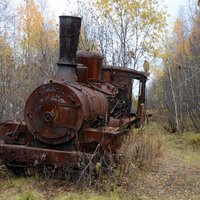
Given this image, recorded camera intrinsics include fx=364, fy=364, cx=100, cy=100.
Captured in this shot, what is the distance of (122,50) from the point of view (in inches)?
636

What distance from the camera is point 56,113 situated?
659cm

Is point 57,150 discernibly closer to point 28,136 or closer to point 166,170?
point 28,136

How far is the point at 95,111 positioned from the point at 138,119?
414 cm

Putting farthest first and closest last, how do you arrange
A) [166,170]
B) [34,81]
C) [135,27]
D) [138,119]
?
[135,27] < [34,81] < [138,119] < [166,170]

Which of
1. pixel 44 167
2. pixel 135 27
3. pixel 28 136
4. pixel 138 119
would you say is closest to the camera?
pixel 44 167

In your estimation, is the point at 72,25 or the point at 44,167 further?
the point at 72,25

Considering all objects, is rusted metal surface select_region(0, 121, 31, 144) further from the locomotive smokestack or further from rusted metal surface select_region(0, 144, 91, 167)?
the locomotive smokestack

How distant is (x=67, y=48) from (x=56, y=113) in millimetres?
1408

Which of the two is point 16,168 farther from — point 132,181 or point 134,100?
point 134,100

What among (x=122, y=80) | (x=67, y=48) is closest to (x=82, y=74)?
(x=67, y=48)

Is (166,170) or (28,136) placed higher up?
(28,136)

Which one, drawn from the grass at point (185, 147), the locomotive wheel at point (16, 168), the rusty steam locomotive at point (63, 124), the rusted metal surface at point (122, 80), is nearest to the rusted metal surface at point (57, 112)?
the rusty steam locomotive at point (63, 124)

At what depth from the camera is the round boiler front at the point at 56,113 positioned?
6562 millimetres

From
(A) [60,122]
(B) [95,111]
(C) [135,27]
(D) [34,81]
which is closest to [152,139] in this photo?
(B) [95,111]
